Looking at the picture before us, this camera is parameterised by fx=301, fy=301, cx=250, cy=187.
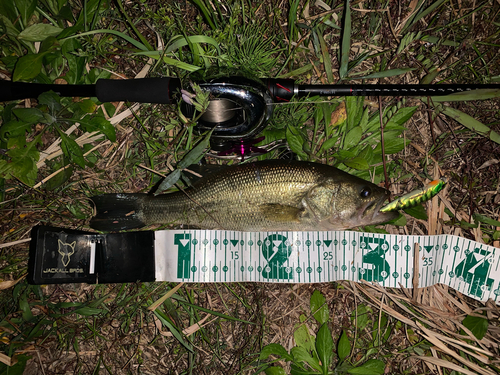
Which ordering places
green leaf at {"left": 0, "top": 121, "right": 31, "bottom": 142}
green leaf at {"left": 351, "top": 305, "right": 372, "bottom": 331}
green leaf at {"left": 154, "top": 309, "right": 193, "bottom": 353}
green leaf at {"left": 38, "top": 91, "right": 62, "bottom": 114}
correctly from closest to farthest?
green leaf at {"left": 38, "top": 91, "right": 62, "bottom": 114}, green leaf at {"left": 0, "top": 121, "right": 31, "bottom": 142}, green leaf at {"left": 154, "top": 309, "right": 193, "bottom": 353}, green leaf at {"left": 351, "top": 305, "right": 372, "bottom": 331}

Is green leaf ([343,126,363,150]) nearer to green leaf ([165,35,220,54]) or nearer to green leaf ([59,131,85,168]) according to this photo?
green leaf ([165,35,220,54])

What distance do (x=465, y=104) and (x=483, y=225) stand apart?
1335 millimetres

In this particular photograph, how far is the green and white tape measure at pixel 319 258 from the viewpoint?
3.03 meters

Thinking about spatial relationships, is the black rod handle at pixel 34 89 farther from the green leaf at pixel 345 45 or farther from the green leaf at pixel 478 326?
the green leaf at pixel 478 326

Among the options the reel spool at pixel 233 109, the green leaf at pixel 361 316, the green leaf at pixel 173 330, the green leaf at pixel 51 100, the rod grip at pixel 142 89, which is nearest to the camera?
the reel spool at pixel 233 109

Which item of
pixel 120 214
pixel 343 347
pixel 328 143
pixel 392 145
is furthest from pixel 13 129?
pixel 343 347

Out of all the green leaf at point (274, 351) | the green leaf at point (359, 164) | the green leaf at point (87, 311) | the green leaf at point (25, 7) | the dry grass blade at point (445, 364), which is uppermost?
the green leaf at point (25, 7)

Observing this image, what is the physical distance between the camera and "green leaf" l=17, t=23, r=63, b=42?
3.02m

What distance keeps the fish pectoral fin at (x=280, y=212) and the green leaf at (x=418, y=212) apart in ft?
3.93

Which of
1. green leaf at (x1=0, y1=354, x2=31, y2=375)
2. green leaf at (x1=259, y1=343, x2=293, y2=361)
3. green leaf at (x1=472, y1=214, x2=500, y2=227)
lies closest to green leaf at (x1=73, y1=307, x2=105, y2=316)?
green leaf at (x1=0, y1=354, x2=31, y2=375)

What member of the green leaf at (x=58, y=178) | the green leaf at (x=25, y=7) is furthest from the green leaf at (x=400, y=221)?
the green leaf at (x=25, y=7)

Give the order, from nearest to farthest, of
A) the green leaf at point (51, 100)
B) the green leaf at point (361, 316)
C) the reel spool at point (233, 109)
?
1. the reel spool at point (233, 109)
2. the green leaf at point (51, 100)
3. the green leaf at point (361, 316)

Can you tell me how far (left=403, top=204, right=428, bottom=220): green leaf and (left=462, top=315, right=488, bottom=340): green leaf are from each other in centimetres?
114

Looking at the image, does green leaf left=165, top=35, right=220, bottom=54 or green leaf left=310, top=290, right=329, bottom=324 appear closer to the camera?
green leaf left=165, top=35, right=220, bottom=54
